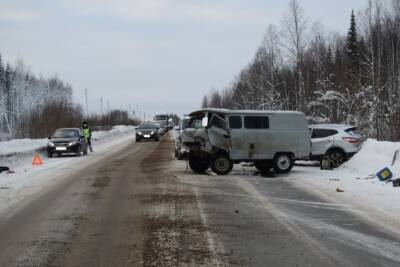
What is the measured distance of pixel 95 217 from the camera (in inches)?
368

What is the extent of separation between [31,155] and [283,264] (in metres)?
23.4

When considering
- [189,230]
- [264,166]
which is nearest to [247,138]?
[264,166]

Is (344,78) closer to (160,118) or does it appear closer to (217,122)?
(217,122)

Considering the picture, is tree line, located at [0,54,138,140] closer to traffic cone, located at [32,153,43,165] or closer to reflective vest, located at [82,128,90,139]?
reflective vest, located at [82,128,90,139]

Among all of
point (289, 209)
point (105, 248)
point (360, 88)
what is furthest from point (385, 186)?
point (360, 88)

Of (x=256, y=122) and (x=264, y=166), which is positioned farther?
(x=264, y=166)

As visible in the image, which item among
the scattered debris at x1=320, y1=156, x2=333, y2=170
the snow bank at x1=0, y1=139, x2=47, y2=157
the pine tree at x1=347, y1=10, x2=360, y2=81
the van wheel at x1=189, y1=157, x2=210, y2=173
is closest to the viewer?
the van wheel at x1=189, y1=157, x2=210, y2=173

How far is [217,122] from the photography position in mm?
17391

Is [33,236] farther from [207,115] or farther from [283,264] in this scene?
[207,115]

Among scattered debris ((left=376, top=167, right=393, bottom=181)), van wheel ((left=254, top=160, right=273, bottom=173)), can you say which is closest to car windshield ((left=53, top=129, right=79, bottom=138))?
van wheel ((left=254, top=160, right=273, bottom=173))

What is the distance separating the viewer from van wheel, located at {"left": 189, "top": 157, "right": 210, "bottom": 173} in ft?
60.8

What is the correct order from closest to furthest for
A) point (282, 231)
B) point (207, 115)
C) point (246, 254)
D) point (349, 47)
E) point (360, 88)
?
point (246, 254), point (282, 231), point (207, 115), point (360, 88), point (349, 47)

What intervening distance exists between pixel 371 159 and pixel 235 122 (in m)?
4.48

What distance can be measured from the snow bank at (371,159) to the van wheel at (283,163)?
170 centimetres
